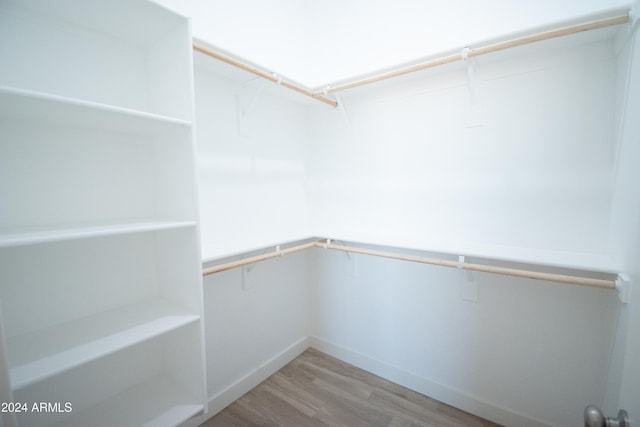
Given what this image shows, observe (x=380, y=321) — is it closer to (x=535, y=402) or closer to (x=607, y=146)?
(x=535, y=402)

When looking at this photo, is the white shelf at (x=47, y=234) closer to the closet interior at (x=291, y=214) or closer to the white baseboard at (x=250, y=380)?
the closet interior at (x=291, y=214)

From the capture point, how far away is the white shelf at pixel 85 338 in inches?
31.6

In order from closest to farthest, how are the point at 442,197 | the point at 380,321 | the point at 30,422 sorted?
1. the point at 30,422
2. the point at 442,197
3. the point at 380,321

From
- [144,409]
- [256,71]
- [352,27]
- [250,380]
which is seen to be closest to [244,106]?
[256,71]

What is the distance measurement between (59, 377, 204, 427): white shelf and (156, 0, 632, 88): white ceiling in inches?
63.2

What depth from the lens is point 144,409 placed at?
111 centimetres

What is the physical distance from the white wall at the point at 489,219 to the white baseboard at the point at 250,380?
1.38 feet

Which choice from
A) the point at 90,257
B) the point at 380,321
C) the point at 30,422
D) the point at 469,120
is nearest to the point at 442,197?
the point at 469,120

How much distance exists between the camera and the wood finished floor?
1601mm

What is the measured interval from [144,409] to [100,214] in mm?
833

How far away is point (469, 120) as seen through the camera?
61.0 inches

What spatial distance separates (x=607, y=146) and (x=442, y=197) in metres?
0.75

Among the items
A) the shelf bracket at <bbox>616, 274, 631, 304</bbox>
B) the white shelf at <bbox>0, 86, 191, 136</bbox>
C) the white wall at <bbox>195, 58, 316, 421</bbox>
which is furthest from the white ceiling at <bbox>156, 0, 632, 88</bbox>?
the shelf bracket at <bbox>616, 274, 631, 304</bbox>

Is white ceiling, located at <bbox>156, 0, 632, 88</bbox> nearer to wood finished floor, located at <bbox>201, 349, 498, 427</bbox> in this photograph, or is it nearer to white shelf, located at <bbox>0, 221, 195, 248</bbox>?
white shelf, located at <bbox>0, 221, 195, 248</bbox>
